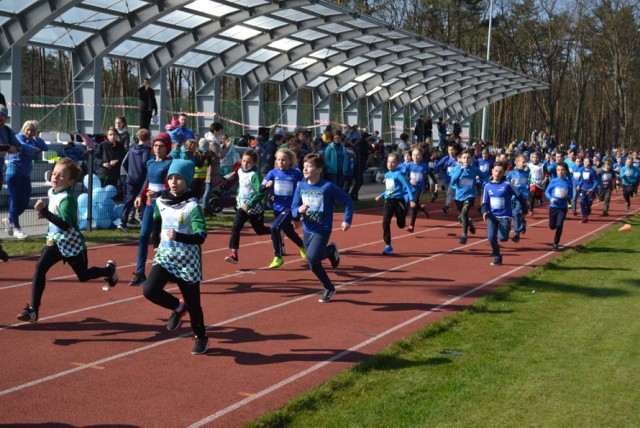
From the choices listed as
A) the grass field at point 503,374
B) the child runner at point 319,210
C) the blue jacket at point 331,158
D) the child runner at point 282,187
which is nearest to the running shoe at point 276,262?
the child runner at point 282,187

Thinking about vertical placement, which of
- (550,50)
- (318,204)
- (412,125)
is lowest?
(318,204)

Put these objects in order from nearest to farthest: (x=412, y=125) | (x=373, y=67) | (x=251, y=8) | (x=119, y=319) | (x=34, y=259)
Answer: (x=119, y=319) < (x=34, y=259) < (x=251, y=8) < (x=373, y=67) < (x=412, y=125)

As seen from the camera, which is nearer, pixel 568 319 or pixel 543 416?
pixel 543 416

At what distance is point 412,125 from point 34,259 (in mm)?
37641

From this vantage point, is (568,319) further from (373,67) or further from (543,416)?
(373,67)

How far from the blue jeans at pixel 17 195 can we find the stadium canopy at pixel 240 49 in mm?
7154

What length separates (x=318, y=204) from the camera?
35.1 feet

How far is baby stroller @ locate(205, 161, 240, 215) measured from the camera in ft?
64.3

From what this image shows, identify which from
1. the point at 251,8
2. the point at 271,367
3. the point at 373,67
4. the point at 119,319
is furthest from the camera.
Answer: the point at 373,67

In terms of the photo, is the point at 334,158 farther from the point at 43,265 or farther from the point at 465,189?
the point at 43,265

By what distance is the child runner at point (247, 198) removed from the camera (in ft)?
41.0

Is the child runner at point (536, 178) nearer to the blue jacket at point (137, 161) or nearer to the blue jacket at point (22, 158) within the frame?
the blue jacket at point (137, 161)

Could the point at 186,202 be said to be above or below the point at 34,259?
above

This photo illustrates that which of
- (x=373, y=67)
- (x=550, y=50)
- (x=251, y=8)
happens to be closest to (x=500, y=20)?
(x=550, y=50)
